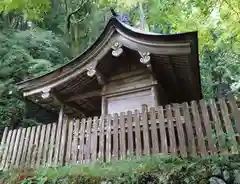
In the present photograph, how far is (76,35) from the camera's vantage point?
18594mm

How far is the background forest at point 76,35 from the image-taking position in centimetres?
1191

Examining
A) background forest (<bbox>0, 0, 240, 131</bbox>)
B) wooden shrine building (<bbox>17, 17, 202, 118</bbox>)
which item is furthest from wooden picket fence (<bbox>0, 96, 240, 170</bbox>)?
background forest (<bbox>0, 0, 240, 131</bbox>)

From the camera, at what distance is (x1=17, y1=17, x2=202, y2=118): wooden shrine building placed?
25.3ft

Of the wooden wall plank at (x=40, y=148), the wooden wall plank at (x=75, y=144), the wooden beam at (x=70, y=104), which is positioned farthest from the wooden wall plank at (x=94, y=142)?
the wooden beam at (x=70, y=104)

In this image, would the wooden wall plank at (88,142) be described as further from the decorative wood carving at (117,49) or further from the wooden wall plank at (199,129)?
the wooden wall plank at (199,129)

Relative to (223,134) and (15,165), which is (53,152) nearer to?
(15,165)

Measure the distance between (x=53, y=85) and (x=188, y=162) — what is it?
18.9 feet

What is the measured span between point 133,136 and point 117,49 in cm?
310

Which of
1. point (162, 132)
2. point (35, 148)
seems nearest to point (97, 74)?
point (35, 148)

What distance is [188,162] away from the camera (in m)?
4.80

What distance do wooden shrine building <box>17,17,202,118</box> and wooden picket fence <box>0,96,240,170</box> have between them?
1928 mm

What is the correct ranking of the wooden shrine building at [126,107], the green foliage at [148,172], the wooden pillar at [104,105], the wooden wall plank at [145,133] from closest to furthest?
the green foliage at [148,172] < the wooden shrine building at [126,107] < the wooden wall plank at [145,133] < the wooden pillar at [104,105]

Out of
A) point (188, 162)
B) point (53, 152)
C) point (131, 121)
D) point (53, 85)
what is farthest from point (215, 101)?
point (53, 85)

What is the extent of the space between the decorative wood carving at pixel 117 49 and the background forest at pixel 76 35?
3408 millimetres
